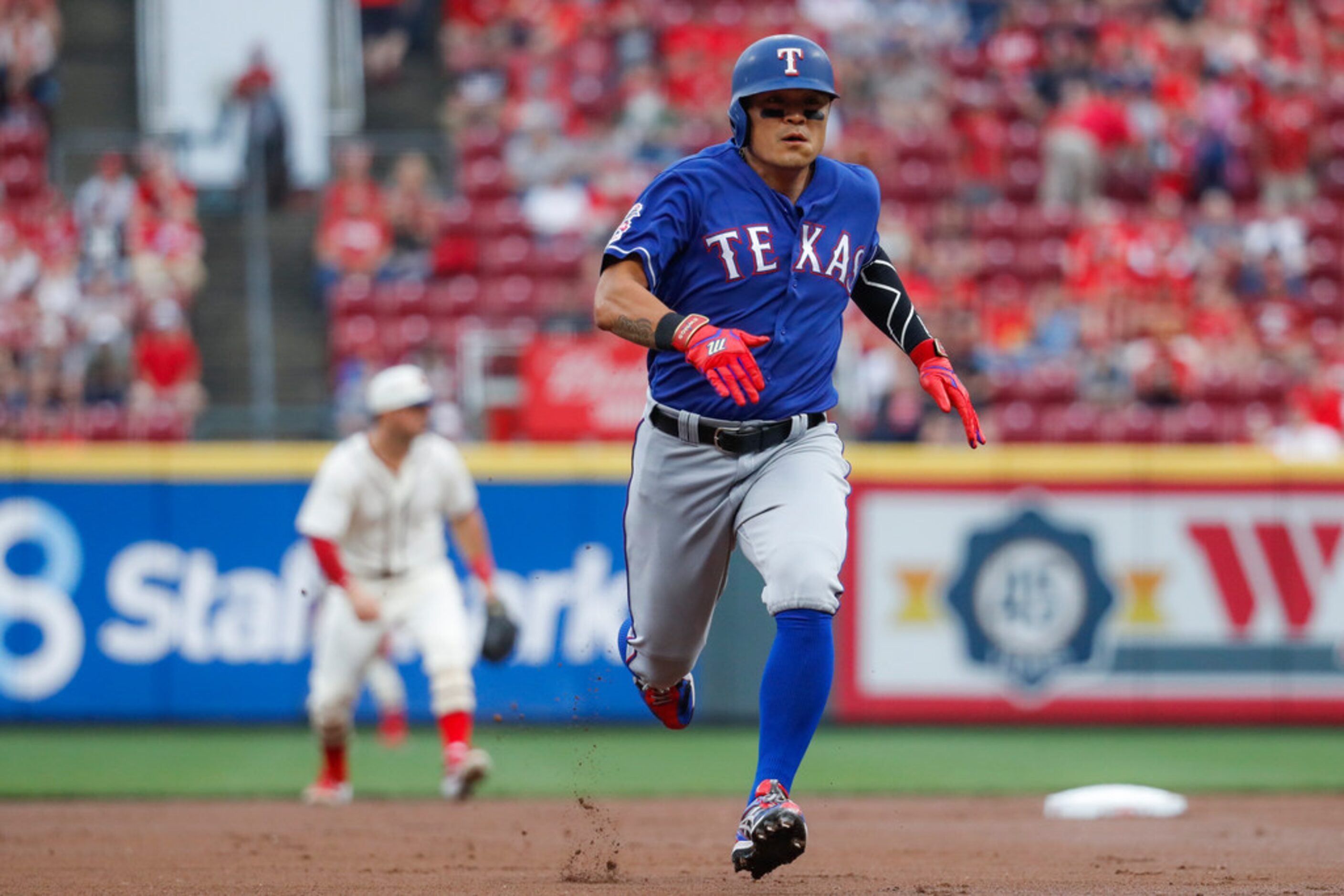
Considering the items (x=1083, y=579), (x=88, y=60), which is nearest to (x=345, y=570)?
(x=1083, y=579)

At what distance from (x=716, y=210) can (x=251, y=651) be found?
24.0 ft

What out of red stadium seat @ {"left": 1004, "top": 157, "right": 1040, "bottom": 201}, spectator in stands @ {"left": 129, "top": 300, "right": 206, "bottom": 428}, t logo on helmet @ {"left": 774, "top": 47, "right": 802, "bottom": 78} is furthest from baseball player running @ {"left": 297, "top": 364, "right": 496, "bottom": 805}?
red stadium seat @ {"left": 1004, "top": 157, "right": 1040, "bottom": 201}

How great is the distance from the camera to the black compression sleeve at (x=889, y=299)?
557 cm

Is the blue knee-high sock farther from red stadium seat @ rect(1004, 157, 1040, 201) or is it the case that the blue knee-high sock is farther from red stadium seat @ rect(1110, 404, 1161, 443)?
red stadium seat @ rect(1004, 157, 1040, 201)

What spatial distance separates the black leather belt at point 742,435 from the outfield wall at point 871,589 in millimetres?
6370

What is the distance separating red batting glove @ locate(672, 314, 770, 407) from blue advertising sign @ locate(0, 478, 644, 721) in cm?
682

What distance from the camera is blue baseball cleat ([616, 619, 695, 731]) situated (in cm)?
564

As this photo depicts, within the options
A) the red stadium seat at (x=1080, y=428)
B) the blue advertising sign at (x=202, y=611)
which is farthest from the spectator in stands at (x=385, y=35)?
the red stadium seat at (x=1080, y=428)

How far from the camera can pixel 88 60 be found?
1741 centimetres

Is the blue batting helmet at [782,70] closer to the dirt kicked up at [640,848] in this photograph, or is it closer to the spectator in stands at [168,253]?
the dirt kicked up at [640,848]

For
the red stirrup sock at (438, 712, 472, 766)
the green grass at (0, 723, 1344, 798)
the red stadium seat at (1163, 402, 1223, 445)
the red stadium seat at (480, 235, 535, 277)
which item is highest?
the red stadium seat at (480, 235, 535, 277)

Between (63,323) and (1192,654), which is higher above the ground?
(63,323)

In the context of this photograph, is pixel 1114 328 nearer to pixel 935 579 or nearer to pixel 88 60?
pixel 935 579

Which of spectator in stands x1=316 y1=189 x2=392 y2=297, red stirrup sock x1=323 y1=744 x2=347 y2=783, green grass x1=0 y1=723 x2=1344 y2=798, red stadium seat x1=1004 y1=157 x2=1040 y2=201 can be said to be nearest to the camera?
red stirrup sock x1=323 y1=744 x2=347 y2=783
